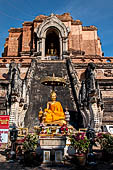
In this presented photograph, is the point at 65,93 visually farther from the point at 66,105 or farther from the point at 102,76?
the point at 102,76

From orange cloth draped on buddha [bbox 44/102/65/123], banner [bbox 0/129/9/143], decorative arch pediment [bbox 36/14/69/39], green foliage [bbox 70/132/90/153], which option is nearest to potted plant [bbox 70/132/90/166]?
green foliage [bbox 70/132/90/153]

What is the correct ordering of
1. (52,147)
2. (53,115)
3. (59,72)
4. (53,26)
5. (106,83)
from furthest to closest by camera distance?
(53,26)
(59,72)
(106,83)
(53,115)
(52,147)

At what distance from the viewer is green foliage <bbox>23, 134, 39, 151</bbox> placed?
24.1ft

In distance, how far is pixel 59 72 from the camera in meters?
17.2

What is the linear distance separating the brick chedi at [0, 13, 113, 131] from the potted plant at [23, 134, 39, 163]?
3845mm

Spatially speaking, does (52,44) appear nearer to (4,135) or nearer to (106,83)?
(106,83)

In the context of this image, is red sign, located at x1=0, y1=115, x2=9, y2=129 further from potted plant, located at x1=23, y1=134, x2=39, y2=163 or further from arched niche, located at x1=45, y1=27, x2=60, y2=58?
arched niche, located at x1=45, y1=27, x2=60, y2=58

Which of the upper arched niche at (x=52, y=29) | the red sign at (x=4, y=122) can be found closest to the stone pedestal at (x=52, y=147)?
the red sign at (x=4, y=122)

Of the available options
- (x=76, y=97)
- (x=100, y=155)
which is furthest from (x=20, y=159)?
(x=76, y=97)

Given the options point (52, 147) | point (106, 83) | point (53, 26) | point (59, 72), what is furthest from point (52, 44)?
point (52, 147)

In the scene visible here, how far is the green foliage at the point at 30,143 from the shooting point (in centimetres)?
734

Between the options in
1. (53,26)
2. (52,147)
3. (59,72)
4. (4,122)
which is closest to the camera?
(52,147)

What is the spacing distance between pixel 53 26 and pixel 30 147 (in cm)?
1895

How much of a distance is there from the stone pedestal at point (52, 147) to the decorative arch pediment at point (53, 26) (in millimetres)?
17904
